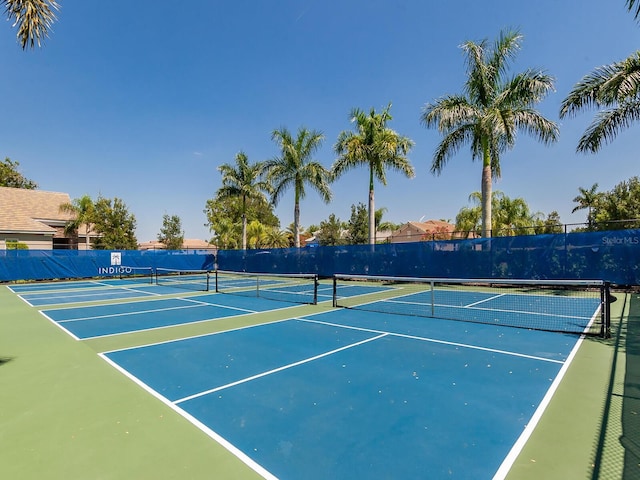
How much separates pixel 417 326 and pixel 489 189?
12.8 m

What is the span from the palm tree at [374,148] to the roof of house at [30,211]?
2664 centimetres

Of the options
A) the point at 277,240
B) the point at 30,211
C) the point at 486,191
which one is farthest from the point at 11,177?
the point at 486,191

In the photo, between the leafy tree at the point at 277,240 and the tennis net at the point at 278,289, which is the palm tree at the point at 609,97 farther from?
the leafy tree at the point at 277,240

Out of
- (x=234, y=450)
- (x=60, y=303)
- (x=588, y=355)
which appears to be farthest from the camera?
(x=60, y=303)

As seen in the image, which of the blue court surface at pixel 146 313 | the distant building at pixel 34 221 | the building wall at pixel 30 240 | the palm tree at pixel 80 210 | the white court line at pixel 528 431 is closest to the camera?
the white court line at pixel 528 431

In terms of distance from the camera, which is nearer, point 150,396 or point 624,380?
point 150,396

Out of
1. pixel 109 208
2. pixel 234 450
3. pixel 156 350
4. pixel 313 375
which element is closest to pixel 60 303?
pixel 156 350

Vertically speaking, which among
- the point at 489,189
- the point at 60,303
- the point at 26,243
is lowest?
the point at 60,303

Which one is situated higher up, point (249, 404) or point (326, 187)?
point (326, 187)

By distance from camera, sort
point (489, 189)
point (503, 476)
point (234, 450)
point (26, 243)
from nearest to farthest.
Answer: point (503, 476)
point (234, 450)
point (489, 189)
point (26, 243)

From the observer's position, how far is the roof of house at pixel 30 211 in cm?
2891

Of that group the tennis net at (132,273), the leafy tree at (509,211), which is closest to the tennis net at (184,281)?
the tennis net at (132,273)

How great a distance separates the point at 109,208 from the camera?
39438 mm

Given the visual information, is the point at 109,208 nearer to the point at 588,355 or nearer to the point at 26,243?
the point at 26,243
